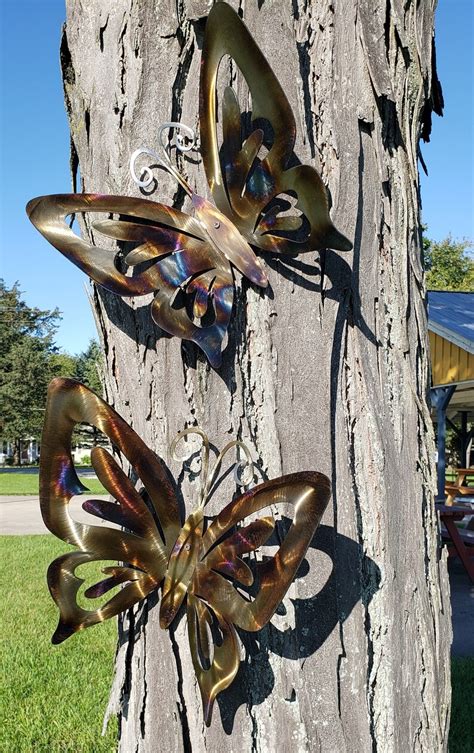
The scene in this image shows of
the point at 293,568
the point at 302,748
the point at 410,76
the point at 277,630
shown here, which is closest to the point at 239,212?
the point at 410,76

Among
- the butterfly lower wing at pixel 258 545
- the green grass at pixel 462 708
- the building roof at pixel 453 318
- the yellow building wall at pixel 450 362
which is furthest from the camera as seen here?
the yellow building wall at pixel 450 362

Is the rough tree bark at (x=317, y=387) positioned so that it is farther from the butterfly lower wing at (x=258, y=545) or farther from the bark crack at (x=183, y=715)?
the butterfly lower wing at (x=258, y=545)

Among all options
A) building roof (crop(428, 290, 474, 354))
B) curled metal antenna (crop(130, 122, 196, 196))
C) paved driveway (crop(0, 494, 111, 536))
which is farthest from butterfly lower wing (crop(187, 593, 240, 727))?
building roof (crop(428, 290, 474, 354))

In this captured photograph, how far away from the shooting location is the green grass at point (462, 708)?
3.31 meters

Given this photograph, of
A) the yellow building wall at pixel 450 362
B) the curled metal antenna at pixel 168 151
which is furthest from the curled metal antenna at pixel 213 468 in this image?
the yellow building wall at pixel 450 362

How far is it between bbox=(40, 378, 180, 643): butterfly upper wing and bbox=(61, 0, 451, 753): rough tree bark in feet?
0.31

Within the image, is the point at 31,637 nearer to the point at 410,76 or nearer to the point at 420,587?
the point at 420,587

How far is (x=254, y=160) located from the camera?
4.96 ft

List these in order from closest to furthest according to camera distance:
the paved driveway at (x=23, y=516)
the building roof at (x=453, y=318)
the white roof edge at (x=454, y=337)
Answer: the white roof edge at (x=454, y=337) < the building roof at (x=453, y=318) < the paved driveway at (x=23, y=516)

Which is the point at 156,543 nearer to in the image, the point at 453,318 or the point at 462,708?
the point at 462,708

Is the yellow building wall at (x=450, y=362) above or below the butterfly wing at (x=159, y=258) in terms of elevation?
below

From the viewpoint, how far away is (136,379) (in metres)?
1.63

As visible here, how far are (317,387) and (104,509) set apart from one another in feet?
1.78

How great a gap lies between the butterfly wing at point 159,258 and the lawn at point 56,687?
2.41 meters
